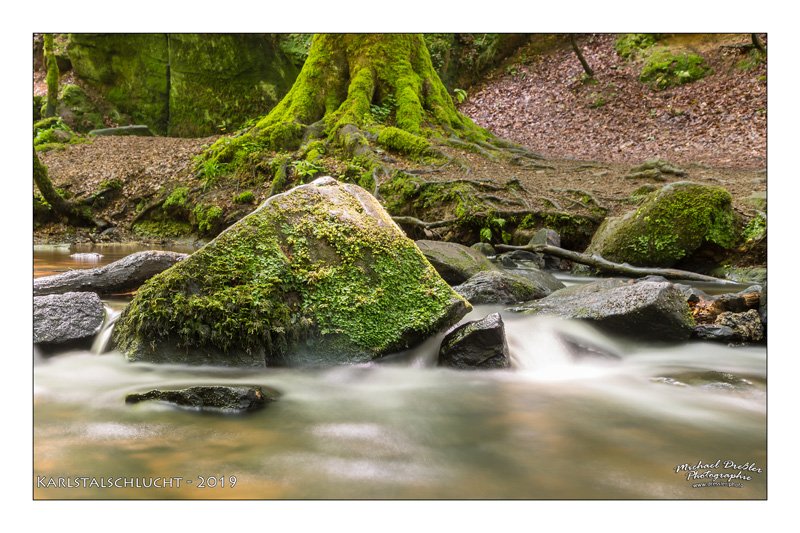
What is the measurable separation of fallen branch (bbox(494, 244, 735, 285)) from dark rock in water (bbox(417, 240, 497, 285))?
4.42 ft

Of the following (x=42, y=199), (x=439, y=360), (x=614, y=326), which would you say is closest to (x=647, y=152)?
(x=614, y=326)

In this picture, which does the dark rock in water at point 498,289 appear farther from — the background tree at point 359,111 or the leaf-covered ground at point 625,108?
the leaf-covered ground at point 625,108

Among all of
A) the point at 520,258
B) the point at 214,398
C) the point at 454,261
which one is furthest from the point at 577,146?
the point at 214,398

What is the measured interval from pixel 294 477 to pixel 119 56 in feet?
61.0

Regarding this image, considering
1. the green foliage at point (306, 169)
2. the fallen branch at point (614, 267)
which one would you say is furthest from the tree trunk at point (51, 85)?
the fallen branch at point (614, 267)

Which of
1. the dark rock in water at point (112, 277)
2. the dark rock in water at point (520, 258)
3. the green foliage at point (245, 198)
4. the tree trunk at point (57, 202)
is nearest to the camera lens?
the dark rock in water at point (112, 277)

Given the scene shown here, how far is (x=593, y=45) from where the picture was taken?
19891 mm

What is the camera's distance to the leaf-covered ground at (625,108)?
12742 millimetres

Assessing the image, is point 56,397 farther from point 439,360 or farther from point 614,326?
point 614,326

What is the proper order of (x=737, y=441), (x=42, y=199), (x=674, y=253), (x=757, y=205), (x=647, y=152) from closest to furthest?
1. (x=737, y=441)
2. (x=674, y=253)
3. (x=757, y=205)
4. (x=42, y=199)
5. (x=647, y=152)

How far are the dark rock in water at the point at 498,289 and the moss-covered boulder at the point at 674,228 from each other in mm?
2096

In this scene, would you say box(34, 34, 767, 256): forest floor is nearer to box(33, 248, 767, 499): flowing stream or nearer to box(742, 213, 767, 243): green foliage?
box(742, 213, 767, 243): green foliage

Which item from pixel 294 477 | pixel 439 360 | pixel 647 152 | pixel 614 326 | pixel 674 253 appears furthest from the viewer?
pixel 647 152

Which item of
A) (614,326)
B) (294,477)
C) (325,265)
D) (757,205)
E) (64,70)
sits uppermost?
(64,70)
